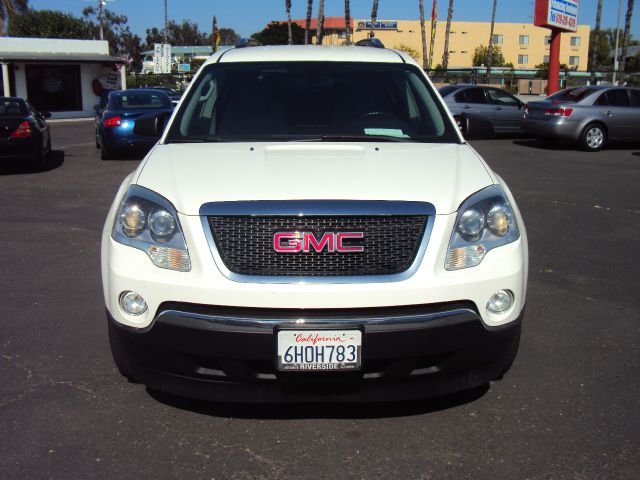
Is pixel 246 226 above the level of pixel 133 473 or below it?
above

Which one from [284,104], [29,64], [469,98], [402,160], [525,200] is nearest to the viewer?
[402,160]

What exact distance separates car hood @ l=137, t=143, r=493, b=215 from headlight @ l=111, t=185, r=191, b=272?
58 millimetres

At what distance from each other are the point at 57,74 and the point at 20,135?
956 inches

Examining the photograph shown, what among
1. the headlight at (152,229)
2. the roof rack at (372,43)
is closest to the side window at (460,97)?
the roof rack at (372,43)

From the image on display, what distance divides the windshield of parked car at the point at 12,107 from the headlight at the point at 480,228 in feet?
38.5

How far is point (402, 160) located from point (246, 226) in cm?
96

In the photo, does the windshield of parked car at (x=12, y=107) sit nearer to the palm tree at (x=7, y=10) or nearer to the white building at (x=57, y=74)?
the white building at (x=57, y=74)

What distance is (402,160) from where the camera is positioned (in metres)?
3.55

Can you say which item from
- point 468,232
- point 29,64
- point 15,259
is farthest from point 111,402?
point 29,64

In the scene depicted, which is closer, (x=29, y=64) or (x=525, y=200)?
(x=525, y=200)

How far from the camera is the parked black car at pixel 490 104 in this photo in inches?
753

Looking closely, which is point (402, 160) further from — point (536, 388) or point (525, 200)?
point (525, 200)

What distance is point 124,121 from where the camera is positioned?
14.4m

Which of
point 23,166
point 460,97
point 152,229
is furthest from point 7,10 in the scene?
point 152,229
